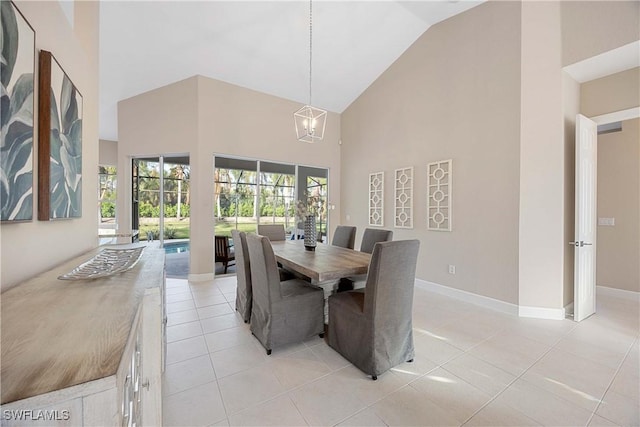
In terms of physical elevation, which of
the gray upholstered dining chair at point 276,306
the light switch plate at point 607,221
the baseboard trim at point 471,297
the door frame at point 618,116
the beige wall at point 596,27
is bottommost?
the baseboard trim at point 471,297

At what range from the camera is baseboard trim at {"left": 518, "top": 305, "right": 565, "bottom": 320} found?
2.86m

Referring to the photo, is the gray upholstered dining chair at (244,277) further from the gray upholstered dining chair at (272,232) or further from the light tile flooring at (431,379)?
the gray upholstered dining chair at (272,232)

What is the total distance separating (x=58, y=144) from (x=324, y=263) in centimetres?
202

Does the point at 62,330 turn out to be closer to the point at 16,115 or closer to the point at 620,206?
the point at 16,115

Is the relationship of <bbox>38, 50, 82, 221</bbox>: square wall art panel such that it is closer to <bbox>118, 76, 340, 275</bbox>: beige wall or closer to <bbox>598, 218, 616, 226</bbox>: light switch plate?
<bbox>118, 76, 340, 275</bbox>: beige wall

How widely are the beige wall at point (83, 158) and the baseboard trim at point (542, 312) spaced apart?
14.3ft

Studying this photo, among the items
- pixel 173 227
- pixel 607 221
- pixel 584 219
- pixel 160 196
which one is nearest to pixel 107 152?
pixel 160 196

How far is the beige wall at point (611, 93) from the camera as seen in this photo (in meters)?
2.80

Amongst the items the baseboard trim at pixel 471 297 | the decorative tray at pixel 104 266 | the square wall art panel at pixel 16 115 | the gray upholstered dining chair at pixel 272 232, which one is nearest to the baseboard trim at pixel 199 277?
the gray upholstered dining chair at pixel 272 232

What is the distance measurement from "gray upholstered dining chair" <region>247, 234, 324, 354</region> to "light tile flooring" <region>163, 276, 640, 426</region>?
0.14m

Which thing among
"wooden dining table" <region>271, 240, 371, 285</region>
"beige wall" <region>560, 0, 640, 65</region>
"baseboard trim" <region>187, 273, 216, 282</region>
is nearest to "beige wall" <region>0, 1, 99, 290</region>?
"wooden dining table" <region>271, 240, 371, 285</region>

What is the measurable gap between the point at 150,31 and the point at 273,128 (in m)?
2.30

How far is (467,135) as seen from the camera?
3492 mm

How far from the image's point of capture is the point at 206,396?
1.71 metres
